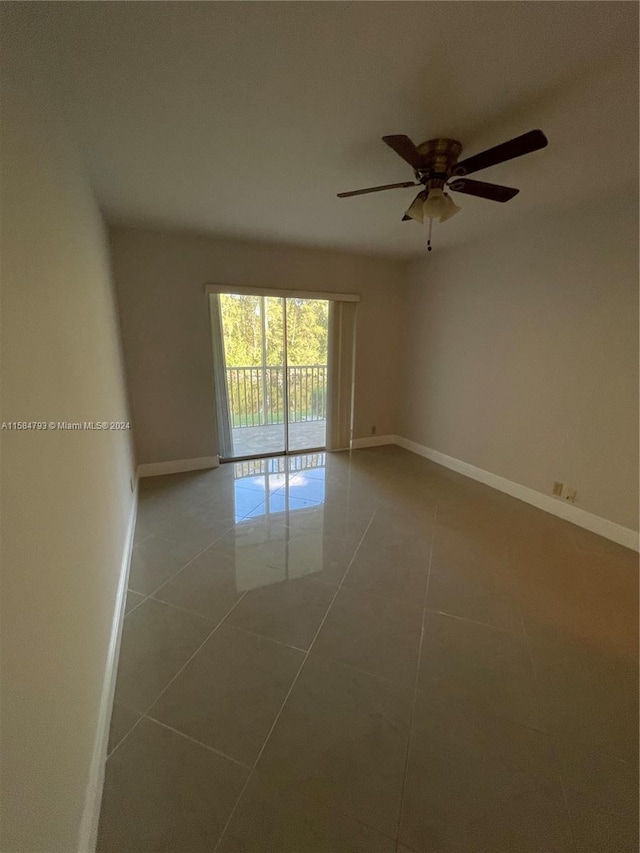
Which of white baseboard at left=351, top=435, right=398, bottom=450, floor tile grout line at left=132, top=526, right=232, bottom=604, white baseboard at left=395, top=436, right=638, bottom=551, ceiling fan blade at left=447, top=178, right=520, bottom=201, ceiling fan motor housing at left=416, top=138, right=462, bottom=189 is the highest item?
ceiling fan motor housing at left=416, top=138, right=462, bottom=189

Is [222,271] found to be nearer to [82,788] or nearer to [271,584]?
[271,584]

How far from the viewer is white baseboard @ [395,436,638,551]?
2336 millimetres

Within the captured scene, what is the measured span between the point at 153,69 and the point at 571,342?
116 inches

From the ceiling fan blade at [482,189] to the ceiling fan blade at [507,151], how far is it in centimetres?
10

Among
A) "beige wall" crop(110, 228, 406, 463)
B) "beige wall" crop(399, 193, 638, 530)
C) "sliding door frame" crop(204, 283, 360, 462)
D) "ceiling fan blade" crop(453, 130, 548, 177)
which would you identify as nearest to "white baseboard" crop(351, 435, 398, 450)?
"sliding door frame" crop(204, 283, 360, 462)

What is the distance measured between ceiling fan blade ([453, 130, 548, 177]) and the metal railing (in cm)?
371

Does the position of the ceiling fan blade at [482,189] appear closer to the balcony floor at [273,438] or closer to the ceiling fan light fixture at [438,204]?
the ceiling fan light fixture at [438,204]

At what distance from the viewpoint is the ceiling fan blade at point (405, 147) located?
129 centimetres

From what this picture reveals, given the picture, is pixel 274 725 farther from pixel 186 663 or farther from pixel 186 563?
pixel 186 563

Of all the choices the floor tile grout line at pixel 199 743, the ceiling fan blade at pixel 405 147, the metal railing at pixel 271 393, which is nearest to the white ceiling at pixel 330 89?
the ceiling fan blade at pixel 405 147

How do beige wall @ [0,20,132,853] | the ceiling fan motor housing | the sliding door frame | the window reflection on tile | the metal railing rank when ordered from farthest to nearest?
the metal railing → the sliding door frame → the window reflection on tile → the ceiling fan motor housing → beige wall @ [0,20,132,853]

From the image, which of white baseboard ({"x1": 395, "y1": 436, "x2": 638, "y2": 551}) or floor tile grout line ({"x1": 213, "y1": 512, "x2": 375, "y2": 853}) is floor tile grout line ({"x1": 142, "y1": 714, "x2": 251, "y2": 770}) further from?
white baseboard ({"x1": 395, "y1": 436, "x2": 638, "y2": 551})

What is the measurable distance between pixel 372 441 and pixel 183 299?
2.83 meters

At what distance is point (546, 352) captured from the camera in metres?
2.70
